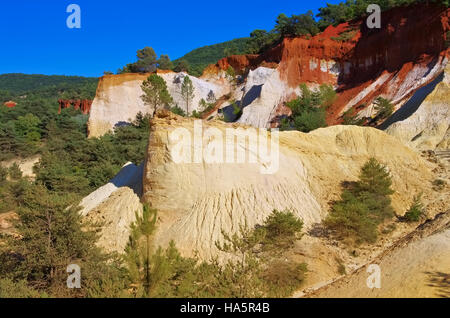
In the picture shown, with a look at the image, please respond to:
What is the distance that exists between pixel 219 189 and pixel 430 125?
15858mm

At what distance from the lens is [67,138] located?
134 ft

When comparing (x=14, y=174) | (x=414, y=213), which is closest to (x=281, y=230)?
(x=414, y=213)

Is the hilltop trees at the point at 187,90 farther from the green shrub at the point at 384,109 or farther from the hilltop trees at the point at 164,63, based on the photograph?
the green shrub at the point at 384,109

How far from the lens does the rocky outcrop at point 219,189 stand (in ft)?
41.9

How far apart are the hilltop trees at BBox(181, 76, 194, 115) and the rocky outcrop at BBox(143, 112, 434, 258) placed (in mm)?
31074

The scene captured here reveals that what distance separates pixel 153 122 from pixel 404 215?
1073 cm

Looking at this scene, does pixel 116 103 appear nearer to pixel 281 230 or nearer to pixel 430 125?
pixel 430 125

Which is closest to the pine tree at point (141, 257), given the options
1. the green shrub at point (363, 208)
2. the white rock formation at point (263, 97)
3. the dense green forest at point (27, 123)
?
the green shrub at point (363, 208)

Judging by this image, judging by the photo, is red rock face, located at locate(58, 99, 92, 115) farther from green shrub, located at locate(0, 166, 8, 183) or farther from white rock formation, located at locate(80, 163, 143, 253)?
white rock formation, located at locate(80, 163, 143, 253)

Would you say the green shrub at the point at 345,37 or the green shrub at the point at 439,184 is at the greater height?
the green shrub at the point at 345,37

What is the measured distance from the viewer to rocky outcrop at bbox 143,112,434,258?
1277cm

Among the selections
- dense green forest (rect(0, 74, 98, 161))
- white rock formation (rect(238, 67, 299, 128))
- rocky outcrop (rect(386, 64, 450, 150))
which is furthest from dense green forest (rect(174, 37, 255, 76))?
rocky outcrop (rect(386, 64, 450, 150))

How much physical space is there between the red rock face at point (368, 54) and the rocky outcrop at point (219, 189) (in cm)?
2059
